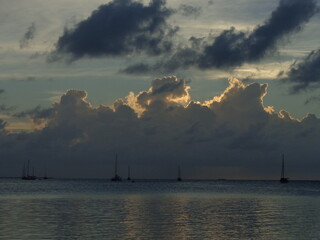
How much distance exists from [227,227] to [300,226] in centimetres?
1032

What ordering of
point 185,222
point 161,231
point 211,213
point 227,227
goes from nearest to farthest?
point 161,231 < point 227,227 < point 185,222 < point 211,213

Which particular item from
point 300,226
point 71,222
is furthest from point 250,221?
point 71,222

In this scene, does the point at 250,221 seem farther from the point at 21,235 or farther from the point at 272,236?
the point at 21,235

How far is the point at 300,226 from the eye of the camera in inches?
3088

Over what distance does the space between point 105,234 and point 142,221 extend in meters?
17.2

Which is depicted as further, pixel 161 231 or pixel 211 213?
pixel 211 213

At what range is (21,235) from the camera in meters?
64.8

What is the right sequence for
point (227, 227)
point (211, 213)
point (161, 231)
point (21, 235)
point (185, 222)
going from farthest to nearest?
1. point (211, 213)
2. point (185, 222)
3. point (227, 227)
4. point (161, 231)
5. point (21, 235)

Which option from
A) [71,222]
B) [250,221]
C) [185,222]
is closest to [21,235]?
[71,222]

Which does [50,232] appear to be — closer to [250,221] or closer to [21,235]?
[21,235]

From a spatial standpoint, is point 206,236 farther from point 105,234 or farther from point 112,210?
point 112,210

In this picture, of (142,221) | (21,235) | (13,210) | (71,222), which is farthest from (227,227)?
(13,210)

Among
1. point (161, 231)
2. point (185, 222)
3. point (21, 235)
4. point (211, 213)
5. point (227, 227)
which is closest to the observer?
point (21, 235)

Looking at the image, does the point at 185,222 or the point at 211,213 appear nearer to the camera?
the point at 185,222
